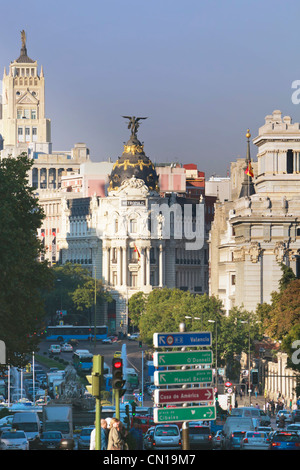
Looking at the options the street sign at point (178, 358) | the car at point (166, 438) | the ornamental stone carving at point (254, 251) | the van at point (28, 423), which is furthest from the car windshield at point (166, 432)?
the ornamental stone carving at point (254, 251)

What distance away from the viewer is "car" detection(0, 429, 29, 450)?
6556 centimetres

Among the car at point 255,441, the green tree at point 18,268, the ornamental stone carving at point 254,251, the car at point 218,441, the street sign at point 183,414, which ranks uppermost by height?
the ornamental stone carving at point 254,251

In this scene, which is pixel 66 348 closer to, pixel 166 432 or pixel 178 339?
pixel 166 432

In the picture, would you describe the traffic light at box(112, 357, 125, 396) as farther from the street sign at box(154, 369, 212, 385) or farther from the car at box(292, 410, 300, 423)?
the car at box(292, 410, 300, 423)

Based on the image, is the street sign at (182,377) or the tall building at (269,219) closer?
the street sign at (182,377)

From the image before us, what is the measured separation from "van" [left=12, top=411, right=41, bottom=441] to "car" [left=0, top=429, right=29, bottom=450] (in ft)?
20.9

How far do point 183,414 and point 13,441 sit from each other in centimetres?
2243

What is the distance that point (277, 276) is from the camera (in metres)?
150

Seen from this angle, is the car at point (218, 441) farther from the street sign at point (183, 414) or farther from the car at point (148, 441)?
the street sign at point (183, 414)

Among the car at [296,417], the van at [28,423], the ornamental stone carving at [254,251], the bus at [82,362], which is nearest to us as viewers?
the van at [28,423]

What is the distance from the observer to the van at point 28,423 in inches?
3019

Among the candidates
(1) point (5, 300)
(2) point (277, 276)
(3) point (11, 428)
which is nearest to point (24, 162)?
(1) point (5, 300)

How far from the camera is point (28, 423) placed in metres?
77.8

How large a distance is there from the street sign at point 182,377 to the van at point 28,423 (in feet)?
97.6
